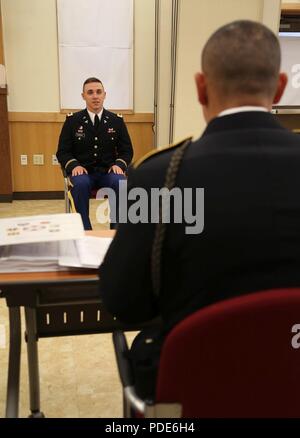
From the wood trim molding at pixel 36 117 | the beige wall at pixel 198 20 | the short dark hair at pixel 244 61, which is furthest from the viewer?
the wood trim molding at pixel 36 117

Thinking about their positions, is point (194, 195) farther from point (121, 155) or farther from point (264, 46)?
point (121, 155)

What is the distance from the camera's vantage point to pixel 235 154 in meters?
0.80

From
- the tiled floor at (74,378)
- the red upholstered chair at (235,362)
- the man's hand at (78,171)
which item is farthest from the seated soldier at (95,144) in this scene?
the red upholstered chair at (235,362)

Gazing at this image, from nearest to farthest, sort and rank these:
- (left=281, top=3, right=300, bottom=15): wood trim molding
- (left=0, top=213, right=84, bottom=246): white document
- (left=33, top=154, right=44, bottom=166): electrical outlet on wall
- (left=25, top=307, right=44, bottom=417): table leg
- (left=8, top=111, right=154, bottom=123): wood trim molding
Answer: (left=0, top=213, right=84, bottom=246): white document, (left=25, top=307, right=44, bottom=417): table leg, (left=281, top=3, right=300, bottom=15): wood trim molding, (left=8, top=111, right=154, bottom=123): wood trim molding, (left=33, top=154, right=44, bottom=166): electrical outlet on wall

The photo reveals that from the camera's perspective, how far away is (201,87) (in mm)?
884

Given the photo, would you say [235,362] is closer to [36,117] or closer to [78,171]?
[78,171]

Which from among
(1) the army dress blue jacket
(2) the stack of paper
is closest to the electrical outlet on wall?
(1) the army dress blue jacket

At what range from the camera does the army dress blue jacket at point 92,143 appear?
342cm

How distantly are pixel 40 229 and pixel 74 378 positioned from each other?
973 mm

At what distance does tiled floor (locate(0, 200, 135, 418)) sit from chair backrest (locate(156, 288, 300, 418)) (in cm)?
102

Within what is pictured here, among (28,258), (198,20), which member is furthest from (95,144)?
(28,258)

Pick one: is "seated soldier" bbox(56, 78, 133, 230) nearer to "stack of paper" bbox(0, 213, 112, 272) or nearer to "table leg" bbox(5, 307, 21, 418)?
"table leg" bbox(5, 307, 21, 418)

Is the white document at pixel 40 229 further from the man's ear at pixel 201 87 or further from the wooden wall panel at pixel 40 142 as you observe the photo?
the wooden wall panel at pixel 40 142

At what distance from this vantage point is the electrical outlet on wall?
482 cm
